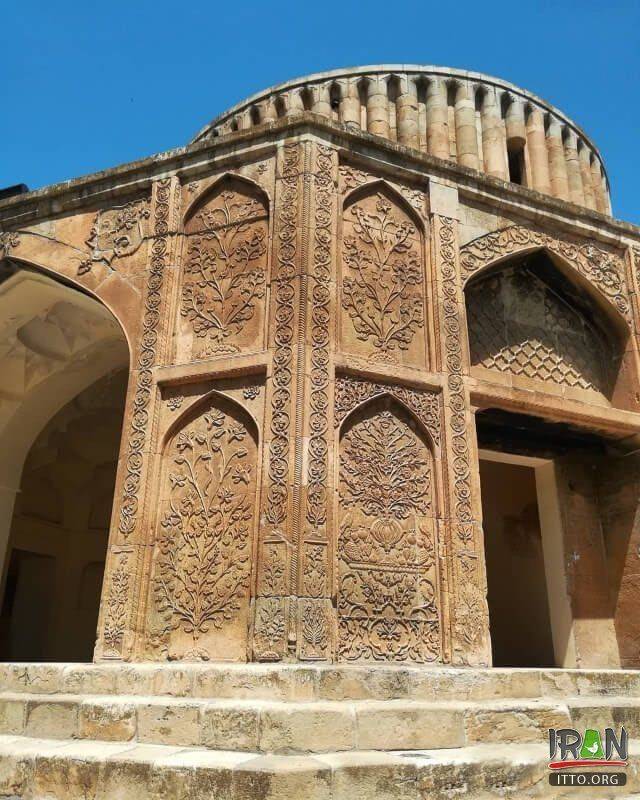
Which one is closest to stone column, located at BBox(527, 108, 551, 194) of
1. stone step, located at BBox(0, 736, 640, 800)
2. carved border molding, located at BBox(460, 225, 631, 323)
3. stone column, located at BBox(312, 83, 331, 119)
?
stone column, located at BBox(312, 83, 331, 119)

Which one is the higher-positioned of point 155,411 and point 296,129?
point 296,129

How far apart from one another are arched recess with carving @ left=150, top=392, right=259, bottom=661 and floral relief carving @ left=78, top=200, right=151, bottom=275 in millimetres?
1878

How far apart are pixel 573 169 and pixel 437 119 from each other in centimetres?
323

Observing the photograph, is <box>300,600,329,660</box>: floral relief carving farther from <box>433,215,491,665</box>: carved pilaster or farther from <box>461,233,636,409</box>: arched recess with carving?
<box>461,233,636,409</box>: arched recess with carving

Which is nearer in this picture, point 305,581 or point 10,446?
point 305,581

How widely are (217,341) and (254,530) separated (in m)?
1.65

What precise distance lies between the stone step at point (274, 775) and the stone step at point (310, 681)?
48 centimetres

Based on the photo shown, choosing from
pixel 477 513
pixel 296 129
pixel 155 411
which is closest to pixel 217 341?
pixel 155 411

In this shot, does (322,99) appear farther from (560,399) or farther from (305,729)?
(305,729)

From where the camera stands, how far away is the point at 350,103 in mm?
12977

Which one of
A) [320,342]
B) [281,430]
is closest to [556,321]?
[320,342]

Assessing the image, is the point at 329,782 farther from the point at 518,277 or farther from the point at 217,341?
the point at 518,277

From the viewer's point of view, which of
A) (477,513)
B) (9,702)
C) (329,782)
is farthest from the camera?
(477,513)

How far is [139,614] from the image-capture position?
525cm
